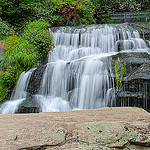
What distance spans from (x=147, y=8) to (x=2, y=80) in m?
13.5

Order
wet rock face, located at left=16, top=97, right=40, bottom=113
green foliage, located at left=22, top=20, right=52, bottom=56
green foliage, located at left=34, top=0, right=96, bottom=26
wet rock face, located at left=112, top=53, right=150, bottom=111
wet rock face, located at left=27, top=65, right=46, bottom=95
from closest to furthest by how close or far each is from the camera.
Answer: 1. wet rock face, located at left=112, top=53, right=150, bottom=111
2. wet rock face, located at left=16, top=97, right=40, bottom=113
3. wet rock face, located at left=27, top=65, right=46, bottom=95
4. green foliage, located at left=22, top=20, right=52, bottom=56
5. green foliage, located at left=34, top=0, right=96, bottom=26

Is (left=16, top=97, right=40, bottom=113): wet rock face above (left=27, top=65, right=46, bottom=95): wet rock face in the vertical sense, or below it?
below

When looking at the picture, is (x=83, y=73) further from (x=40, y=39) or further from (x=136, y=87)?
(x=40, y=39)

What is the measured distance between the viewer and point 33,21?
10242 mm

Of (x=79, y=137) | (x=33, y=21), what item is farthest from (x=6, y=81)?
(x=79, y=137)

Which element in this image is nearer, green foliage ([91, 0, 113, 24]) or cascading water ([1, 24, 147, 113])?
cascading water ([1, 24, 147, 113])

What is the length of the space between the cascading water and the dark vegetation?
107 centimetres

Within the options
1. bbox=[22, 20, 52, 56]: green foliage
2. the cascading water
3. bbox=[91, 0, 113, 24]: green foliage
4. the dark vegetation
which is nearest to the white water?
the cascading water

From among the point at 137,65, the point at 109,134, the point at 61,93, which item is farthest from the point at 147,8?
the point at 109,134

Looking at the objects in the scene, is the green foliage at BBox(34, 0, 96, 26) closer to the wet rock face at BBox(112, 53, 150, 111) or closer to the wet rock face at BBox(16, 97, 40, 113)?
the wet rock face at BBox(16, 97, 40, 113)

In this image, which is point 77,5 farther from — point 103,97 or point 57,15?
point 103,97

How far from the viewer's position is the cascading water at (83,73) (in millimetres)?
5570

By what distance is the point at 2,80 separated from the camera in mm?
6855

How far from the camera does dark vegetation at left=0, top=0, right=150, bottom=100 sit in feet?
24.1
